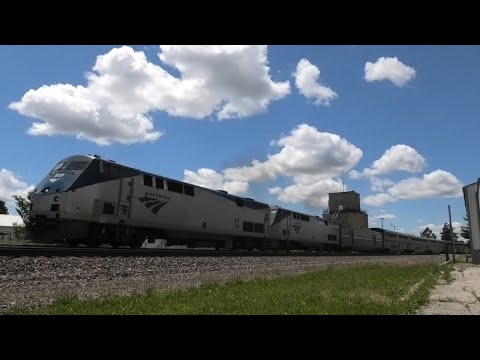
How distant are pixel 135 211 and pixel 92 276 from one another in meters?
8.99

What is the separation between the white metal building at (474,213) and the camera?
4.54 meters

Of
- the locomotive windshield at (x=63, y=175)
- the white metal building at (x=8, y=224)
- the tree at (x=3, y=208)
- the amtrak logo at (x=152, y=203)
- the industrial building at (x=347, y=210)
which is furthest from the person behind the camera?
the tree at (x=3, y=208)

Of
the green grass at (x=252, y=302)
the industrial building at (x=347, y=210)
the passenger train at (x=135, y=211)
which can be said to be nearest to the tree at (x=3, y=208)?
the industrial building at (x=347, y=210)

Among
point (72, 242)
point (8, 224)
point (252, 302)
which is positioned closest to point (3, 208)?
point (8, 224)

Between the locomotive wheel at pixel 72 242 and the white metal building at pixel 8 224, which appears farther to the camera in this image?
the white metal building at pixel 8 224

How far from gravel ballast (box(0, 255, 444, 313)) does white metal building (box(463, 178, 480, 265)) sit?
7.87 m

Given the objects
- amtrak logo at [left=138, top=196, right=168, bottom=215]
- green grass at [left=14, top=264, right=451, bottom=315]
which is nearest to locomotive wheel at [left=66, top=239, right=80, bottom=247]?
amtrak logo at [left=138, top=196, right=168, bottom=215]

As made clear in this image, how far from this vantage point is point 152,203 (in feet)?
77.9

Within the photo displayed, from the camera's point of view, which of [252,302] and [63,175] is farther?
[63,175]

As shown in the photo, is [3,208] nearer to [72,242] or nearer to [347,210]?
[347,210]

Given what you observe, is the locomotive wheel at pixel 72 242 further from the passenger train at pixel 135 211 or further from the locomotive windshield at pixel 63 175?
the locomotive windshield at pixel 63 175

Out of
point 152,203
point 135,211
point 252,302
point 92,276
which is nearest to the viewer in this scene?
point 252,302
